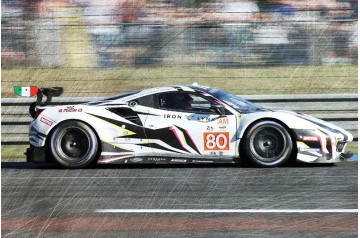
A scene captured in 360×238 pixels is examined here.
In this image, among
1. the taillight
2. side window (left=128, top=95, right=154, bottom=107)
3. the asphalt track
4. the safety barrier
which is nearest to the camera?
the asphalt track

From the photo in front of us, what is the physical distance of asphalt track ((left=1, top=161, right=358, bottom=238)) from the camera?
710 centimetres

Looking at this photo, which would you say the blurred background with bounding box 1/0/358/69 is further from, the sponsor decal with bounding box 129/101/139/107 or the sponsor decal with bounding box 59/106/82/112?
the sponsor decal with bounding box 129/101/139/107

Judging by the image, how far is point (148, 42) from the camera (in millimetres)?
16031

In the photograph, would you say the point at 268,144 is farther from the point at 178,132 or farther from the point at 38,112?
the point at 38,112

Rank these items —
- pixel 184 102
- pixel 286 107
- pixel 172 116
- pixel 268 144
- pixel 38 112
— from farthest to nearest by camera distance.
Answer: pixel 286 107 < pixel 38 112 < pixel 184 102 < pixel 172 116 < pixel 268 144

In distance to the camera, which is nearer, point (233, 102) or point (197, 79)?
point (233, 102)

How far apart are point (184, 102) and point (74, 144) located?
4.84 ft

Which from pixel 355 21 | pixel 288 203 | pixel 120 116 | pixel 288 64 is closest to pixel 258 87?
pixel 288 64

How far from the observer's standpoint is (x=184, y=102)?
11.6 metres

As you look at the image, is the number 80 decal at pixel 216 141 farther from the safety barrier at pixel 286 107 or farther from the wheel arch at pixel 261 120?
the safety barrier at pixel 286 107

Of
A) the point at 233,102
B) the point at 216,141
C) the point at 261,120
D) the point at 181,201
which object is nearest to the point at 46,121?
the point at 216,141

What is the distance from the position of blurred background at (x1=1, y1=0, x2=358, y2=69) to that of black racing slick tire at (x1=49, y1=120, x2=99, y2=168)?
13.6 ft

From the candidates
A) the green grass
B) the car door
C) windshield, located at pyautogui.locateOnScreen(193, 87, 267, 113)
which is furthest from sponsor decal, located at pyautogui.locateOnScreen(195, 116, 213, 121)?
the green grass

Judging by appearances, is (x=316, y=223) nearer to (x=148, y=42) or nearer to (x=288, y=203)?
(x=288, y=203)
